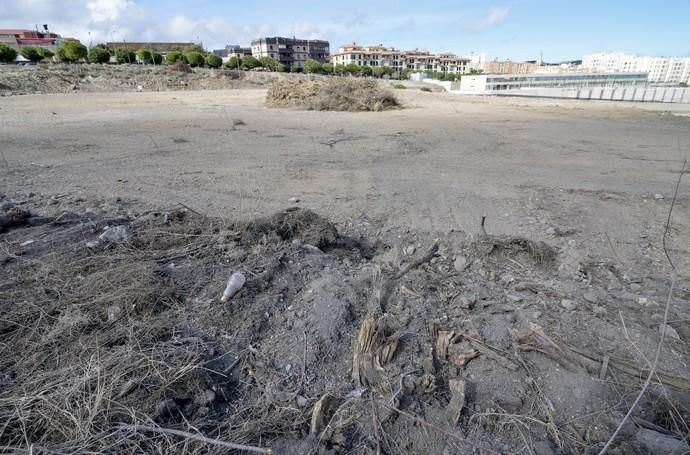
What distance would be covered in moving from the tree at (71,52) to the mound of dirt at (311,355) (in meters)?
48.2

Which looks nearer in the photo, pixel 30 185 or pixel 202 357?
pixel 202 357

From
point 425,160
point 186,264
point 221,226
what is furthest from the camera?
point 425,160

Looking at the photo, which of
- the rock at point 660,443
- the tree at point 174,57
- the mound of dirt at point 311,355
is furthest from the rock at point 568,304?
the tree at point 174,57

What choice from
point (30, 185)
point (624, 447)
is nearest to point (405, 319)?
point (624, 447)

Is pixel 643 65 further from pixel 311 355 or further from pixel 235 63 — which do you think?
pixel 311 355

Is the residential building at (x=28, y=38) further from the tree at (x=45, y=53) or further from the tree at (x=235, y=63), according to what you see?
the tree at (x=235, y=63)

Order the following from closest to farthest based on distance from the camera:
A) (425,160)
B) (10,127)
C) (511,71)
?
(425,160), (10,127), (511,71)

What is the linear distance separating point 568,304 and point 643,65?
140 m

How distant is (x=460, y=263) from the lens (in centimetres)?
428

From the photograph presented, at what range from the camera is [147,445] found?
2.03 m

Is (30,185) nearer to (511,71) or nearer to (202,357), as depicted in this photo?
(202,357)

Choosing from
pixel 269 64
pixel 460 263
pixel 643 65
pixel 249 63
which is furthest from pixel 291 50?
pixel 460 263

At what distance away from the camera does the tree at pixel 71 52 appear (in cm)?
4012

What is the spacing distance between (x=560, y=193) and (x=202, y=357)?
6.41m
